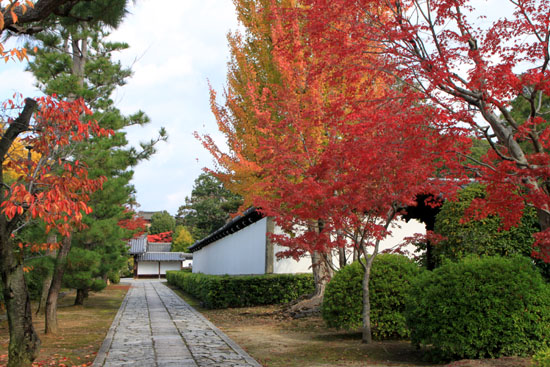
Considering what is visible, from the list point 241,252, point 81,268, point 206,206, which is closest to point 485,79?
point 81,268

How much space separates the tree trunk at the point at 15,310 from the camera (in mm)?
6129

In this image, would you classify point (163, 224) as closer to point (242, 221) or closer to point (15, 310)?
point (242, 221)

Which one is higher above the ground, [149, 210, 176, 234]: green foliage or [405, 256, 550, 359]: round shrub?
[149, 210, 176, 234]: green foliage

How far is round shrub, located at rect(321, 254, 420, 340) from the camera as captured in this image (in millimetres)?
8742

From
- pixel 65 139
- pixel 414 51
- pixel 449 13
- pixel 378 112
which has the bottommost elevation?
pixel 65 139

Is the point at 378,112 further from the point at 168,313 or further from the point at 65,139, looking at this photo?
the point at 168,313

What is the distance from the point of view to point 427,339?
6707 millimetres

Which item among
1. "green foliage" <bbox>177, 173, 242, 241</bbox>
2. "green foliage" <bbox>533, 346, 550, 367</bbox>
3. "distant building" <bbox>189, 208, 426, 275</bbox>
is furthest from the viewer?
"green foliage" <bbox>177, 173, 242, 241</bbox>

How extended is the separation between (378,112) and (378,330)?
425 cm

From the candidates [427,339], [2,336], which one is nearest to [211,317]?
[2,336]

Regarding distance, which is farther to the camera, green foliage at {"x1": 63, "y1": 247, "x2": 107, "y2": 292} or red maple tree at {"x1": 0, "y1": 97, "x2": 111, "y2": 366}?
green foliage at {"x1": 63, "y1": 247, "x2": 107, "y2": 292}

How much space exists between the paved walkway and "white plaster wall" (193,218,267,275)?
5.34 meters

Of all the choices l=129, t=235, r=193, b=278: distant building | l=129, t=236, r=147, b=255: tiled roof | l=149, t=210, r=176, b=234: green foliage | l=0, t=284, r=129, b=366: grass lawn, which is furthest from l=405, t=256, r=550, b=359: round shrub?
l=149, t=210, r=176, b=234: green foliage

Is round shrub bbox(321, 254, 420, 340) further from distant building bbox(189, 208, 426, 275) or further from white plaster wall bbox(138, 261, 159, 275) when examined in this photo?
white plaster wall bbox(138, 261, 159, 275)
